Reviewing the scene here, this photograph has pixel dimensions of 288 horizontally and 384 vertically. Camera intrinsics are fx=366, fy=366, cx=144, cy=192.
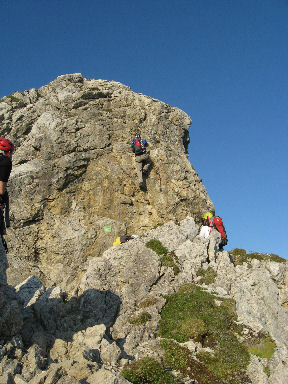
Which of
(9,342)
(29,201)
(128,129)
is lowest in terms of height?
(9,342)

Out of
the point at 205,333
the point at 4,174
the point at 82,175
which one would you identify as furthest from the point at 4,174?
the point at 82,175

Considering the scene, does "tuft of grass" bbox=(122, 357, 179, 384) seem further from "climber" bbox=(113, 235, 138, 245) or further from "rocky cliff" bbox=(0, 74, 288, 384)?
"climber" bbox=(113, 235, 138, 245)

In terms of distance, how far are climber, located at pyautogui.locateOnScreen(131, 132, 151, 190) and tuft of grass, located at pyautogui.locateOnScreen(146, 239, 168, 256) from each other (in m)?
6.08

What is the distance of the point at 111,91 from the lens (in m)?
35.1

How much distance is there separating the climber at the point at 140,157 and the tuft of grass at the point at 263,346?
51.8 ft

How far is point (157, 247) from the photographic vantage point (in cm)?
2712

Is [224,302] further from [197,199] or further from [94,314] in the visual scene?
[197,199]

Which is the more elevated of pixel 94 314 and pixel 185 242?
pixel 185 242

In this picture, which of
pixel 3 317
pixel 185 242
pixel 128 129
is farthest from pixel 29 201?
pixel 3 317

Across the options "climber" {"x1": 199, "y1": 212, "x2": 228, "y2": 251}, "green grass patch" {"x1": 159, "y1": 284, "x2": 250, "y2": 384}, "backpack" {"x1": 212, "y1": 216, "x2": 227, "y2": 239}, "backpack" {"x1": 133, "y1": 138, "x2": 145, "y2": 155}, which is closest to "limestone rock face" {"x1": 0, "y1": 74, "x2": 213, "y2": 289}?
"climber" {"x1": 199, "y1": 212, "x2": 228, "y2": 251}

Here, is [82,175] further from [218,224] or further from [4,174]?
[4,174]

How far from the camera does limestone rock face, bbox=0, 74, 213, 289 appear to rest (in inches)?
1144

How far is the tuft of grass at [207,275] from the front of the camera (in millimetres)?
25688

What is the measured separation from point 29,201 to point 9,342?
16005 mm
